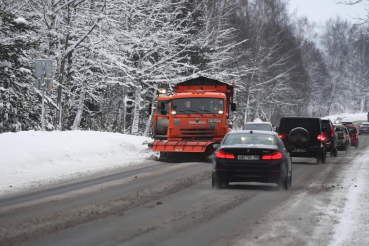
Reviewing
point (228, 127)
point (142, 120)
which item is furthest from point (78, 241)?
Result: point (142, 120)

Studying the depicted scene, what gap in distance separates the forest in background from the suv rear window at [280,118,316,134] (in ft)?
14.5

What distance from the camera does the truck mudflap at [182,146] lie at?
24656 mm

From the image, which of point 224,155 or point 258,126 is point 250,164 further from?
point 258,126

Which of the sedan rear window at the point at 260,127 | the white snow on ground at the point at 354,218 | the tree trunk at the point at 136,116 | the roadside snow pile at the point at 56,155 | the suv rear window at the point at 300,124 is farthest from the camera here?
the tree trunk at the point at 136,116

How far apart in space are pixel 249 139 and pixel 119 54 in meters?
20.4

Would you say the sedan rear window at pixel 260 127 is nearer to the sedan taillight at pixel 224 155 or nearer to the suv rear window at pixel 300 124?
the suv rear window at pixel 300 124

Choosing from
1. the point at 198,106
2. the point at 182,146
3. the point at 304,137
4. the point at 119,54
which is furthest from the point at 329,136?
the point at 119,54

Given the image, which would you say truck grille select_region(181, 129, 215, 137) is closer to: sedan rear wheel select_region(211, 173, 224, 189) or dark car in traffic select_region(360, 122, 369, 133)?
sedan rear wheel select_region(211, 173, 224, 189)

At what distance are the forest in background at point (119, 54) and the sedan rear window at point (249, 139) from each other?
11089 millimetres

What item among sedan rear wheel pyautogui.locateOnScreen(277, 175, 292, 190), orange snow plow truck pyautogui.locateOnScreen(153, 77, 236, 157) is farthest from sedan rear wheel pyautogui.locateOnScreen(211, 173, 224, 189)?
orange snow plow truck pyautogui.locateOnScreen(153, 77, 236, 157)

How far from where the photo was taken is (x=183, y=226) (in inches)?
388

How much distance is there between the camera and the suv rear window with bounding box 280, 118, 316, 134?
27.8m

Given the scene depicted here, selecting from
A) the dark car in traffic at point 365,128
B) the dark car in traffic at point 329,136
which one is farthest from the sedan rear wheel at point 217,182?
the dark car in traffic at point 365,128

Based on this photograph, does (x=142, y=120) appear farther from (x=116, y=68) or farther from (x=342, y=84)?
(x=342, y=84)
